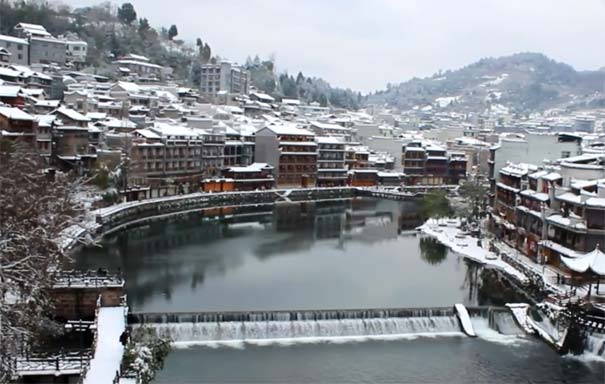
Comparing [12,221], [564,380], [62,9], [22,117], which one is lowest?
[564,380]

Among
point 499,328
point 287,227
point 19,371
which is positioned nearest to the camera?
point 19,371

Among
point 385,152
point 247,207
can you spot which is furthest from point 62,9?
point 247,207

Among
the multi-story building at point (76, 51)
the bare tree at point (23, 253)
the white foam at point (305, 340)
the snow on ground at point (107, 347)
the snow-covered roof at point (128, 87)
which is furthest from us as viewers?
the multi-story building at point (76, 51)

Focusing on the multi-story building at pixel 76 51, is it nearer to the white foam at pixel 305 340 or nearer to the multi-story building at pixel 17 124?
the multi-story building at pixel 17 124

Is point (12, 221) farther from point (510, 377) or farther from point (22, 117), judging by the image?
point (22, 117)

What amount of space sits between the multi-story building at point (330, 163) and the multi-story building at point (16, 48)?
19853mm

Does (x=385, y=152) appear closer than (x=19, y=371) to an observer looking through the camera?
No

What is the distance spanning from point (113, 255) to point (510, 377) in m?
12.3

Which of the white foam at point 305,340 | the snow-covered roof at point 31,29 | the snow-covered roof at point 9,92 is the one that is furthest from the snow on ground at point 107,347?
the snow-covered roof at point 31,29

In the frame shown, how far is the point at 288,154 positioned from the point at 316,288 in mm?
22975

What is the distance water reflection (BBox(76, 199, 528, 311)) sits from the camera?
15992mm

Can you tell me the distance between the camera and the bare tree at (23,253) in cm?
756

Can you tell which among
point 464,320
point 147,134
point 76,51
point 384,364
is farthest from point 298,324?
point 76,51

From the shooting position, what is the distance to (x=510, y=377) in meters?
11.7
